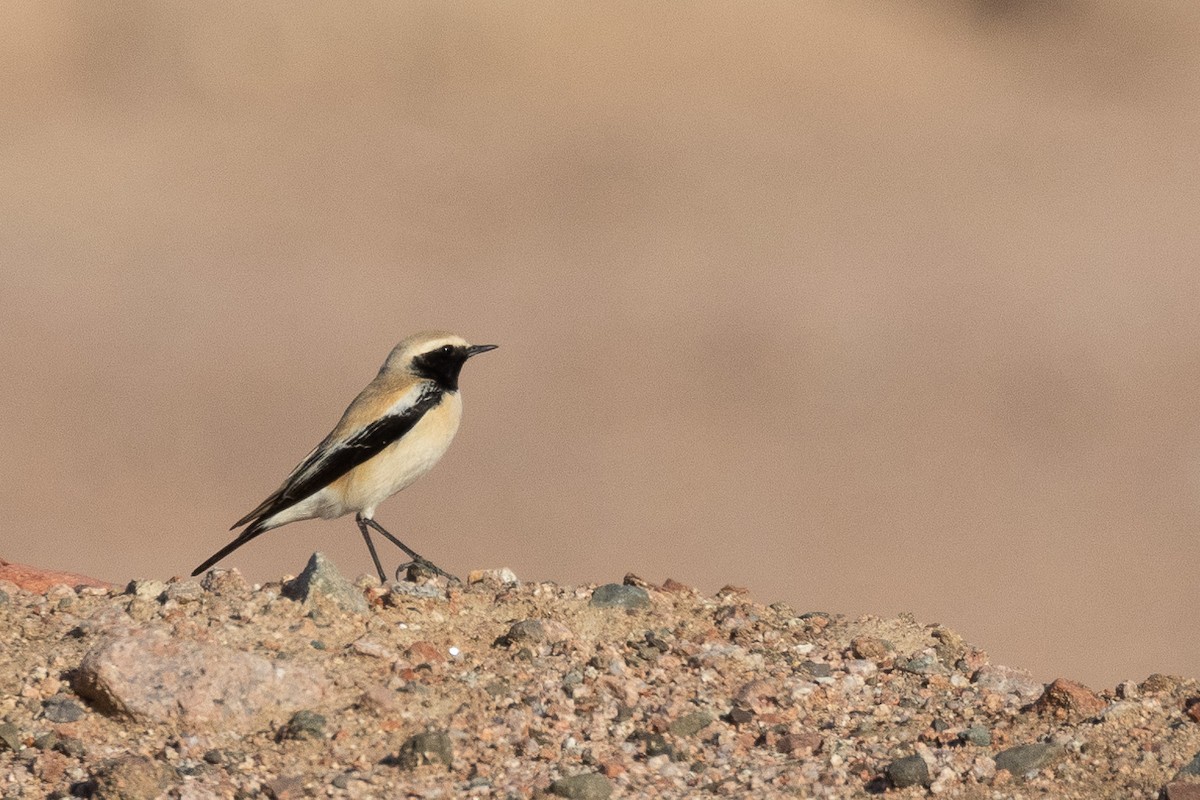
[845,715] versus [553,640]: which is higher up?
[553,640]

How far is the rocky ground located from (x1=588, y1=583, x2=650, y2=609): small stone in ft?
0.18

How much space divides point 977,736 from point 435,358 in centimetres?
448

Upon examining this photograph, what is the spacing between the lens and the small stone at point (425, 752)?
5750 millimetres

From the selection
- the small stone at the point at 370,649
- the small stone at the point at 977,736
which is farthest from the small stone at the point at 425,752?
the small stone at the point at 977,736

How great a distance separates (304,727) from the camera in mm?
5891

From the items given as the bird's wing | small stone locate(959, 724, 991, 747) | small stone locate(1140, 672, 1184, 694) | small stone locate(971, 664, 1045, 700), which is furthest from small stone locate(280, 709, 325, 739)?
the bird's wing

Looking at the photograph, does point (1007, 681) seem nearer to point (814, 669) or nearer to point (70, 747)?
point (814, 669)

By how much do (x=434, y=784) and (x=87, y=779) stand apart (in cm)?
115

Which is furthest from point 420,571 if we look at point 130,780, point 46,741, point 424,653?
point 130,780

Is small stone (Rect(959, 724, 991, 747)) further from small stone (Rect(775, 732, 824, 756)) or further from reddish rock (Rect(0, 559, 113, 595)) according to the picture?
reddish rock (Rect(0, 559, 113, 595))

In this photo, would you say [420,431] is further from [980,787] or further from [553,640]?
[980,787]

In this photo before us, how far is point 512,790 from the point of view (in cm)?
563

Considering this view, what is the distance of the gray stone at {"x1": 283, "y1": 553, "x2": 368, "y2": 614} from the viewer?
22.7 ft

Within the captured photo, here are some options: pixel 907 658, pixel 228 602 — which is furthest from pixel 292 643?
pixel 907 658
